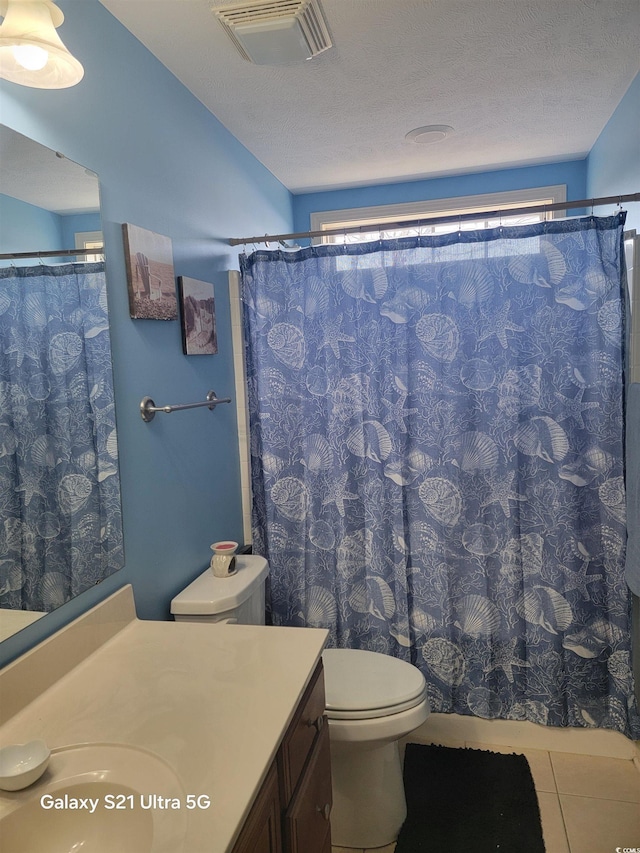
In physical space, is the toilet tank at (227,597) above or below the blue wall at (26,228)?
below

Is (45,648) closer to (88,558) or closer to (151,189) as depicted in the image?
(88,558)

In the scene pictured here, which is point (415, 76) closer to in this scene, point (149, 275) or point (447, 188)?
point (149, 275)

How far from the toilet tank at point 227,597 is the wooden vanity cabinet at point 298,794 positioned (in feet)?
1.59

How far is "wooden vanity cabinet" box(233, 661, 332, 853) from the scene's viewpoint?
989 millimetres

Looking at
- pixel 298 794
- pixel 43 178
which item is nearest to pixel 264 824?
pixel 298 794

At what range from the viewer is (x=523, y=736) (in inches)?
88.8

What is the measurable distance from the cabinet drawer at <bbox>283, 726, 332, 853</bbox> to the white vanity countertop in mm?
202

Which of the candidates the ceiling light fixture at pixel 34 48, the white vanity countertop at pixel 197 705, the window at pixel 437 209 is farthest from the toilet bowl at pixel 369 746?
the window at pixel 437 209

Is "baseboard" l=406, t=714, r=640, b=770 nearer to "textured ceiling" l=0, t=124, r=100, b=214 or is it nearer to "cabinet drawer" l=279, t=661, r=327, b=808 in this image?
"cabinet drawer" l=279, t=661, r=327, b=808

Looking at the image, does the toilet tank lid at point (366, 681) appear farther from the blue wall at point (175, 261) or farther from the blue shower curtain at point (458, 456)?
the blue wall at point (175, 261)

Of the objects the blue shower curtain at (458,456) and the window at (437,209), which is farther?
the window at (437,209)

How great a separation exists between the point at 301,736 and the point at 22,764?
52 cm

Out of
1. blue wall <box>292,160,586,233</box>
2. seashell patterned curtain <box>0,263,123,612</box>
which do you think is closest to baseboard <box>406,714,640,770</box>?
seashell patterned curtain <box>0,263,123,612</box>

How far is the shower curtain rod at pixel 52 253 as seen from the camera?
3.88ft
